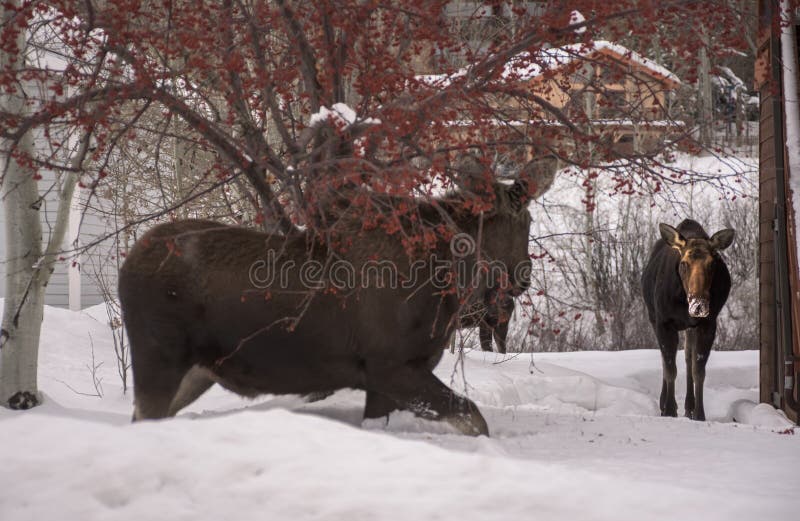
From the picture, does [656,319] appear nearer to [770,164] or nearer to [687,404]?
[687,404]

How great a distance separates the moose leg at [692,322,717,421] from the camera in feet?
27.1

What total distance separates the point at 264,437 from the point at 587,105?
1597 cm

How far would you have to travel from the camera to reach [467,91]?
16.4ft

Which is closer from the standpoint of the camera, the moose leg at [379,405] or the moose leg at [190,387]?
the moose leg at [190,387]

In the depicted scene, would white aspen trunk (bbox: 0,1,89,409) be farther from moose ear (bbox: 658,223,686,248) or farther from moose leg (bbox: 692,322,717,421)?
moose leg (bbox: 692,322,717,421)

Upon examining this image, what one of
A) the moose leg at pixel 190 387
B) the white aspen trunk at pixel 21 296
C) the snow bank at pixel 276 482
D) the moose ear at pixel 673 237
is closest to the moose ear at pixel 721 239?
the moose ear at pixel 673 237

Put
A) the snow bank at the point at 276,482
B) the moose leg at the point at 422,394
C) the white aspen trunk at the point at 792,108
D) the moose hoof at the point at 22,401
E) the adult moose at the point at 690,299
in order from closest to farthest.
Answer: the snow bank at the point at 276,482 < the moose leg at the point at 422,394 < the moose hoof at the point at 22,401 < the white aspen trunk at the point at 792,108 < the adult moose at the point at 690,299

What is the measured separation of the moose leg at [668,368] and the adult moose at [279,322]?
3906 millimetres

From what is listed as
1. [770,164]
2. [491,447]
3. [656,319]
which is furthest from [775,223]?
[491,447]

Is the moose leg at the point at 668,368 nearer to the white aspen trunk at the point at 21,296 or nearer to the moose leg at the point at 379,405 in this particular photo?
the moose leg at the point at 379,405

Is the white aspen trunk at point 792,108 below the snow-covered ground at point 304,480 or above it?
above

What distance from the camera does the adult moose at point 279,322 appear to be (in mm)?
4789

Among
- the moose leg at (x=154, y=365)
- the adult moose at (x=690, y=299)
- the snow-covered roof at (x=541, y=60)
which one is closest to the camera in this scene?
the moose leg at (x=154, y=365)

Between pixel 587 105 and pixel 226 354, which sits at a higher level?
pixel 587 105
